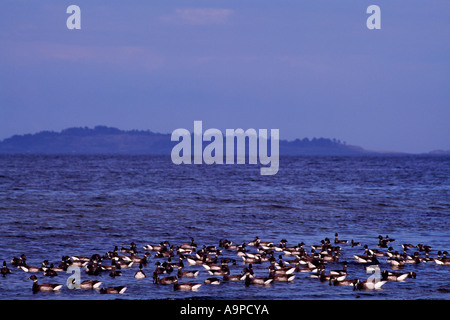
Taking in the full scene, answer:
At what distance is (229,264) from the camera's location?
26.4m

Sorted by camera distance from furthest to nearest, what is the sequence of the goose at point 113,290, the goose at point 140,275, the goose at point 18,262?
the goose at point 18,262, the goose at point 140,275, the goose at point 113,290

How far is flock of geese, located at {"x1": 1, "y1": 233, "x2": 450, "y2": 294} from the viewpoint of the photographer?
22500 millimetres

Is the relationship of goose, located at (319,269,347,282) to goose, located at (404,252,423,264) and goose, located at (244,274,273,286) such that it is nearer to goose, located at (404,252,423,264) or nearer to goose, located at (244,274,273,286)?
goose, located at (244,274,273,286)

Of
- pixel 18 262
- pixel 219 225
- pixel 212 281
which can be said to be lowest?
pixel 219 225

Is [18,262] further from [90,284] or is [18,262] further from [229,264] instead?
[229,264]

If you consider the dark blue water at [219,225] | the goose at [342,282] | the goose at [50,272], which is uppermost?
the goose at [50,272]

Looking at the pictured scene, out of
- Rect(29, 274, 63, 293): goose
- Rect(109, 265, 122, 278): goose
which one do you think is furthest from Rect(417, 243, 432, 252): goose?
Rect(29, 274, 63, 293): goose

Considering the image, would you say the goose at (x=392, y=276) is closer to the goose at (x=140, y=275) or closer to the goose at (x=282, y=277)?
the goose at (x=282, y=277)

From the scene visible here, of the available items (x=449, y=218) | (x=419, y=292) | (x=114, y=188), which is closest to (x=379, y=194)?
(x=449, y=218)

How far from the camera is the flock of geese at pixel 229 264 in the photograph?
2250 centimetres

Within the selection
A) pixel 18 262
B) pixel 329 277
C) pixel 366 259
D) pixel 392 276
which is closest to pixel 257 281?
pixel 329 277

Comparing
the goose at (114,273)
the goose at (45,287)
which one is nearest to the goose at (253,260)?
the goose at (114,273)
